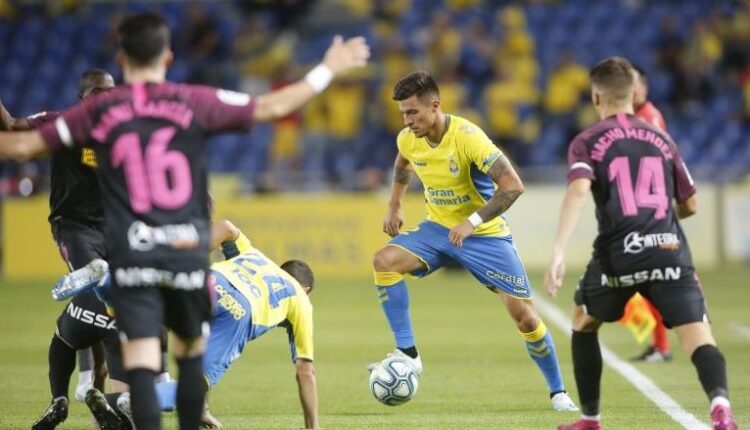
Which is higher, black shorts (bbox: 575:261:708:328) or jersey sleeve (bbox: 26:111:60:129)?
jersey sleeve (bbox: 26:111:60:129)

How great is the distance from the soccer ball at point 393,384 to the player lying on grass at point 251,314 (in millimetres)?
789

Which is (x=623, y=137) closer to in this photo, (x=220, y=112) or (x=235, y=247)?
(x=220, y=112)

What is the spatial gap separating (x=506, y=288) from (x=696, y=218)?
12.8 meters

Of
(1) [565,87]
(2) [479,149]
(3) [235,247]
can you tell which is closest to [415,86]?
(2) [479,149]

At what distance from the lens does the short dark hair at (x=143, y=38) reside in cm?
584

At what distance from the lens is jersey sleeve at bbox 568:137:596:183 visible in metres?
7.13

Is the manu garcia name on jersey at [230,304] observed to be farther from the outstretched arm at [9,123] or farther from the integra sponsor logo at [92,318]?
the outstretched arm at [9,123]

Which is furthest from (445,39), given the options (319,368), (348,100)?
(319,368)


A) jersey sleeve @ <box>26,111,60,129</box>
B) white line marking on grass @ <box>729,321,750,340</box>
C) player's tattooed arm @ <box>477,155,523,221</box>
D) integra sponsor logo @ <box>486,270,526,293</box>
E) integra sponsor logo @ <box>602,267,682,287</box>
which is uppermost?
jersey sleeve @ <box>26,111,60,129</box>

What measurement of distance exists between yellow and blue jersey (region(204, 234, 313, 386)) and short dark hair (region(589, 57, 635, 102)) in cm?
225

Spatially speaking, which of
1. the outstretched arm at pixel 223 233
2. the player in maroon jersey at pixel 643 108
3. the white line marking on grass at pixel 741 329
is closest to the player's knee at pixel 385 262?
the outstretched arm at pixel 223 233

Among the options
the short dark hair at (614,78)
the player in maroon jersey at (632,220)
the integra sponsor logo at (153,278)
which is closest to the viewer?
the integra sponsor logo at (153,278)

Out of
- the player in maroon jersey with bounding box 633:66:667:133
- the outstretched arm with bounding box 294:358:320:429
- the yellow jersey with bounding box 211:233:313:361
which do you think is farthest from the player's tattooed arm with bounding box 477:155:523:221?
the player in maroon jersey with bounding box 633:66:667:133

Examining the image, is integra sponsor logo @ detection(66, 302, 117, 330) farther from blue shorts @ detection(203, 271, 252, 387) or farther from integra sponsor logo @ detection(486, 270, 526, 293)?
Answer: integra sponsor logo @ detection(486, 270, 526, 293)
